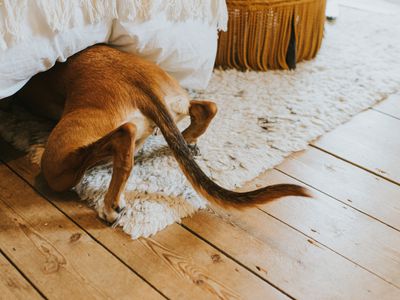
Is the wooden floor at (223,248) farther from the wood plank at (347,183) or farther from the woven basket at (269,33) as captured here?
the woven basket at (269,33)

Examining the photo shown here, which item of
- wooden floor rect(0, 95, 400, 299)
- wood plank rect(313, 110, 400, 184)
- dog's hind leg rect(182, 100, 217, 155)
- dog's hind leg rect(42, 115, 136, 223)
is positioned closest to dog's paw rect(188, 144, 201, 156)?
dog's hind leg rect(182, 100, 217, 155)

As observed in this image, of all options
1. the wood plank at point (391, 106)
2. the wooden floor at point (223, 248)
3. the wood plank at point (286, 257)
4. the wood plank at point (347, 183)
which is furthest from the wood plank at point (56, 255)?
the wood plank at point (391, 106)

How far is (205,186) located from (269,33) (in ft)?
3.31

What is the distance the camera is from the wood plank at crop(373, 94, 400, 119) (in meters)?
1.83

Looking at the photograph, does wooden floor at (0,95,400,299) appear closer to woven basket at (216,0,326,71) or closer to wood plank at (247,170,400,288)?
wood plank at (247,170,400,288)

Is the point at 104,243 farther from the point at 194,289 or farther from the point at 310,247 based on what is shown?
the point at 310,247

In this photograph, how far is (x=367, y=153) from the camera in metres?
1.58

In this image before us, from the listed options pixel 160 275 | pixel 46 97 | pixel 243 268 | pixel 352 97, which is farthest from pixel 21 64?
pixel 352 97

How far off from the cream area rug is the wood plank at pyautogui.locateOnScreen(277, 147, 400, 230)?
56mm

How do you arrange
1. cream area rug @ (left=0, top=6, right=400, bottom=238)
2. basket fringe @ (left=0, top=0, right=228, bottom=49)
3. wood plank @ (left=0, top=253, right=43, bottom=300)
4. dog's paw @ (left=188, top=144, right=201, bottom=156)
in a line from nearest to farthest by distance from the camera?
wood plank @ (left=0, top=253, right=43, bottom=300), basket fringe @ (left=0, top=0, right=228, bottom=49), cream area rug @ (left=0, top=6, right=400, bottom=238), dog's paw @ (left=188, top=144, right=201, bottom=156)

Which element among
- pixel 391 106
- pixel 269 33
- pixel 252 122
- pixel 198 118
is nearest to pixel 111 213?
pixel 198 118

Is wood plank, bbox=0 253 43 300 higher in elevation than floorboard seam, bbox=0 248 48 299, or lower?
higher

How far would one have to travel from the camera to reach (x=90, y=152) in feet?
3.97

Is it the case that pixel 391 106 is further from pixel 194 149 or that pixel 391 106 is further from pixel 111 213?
pixel 111 213
